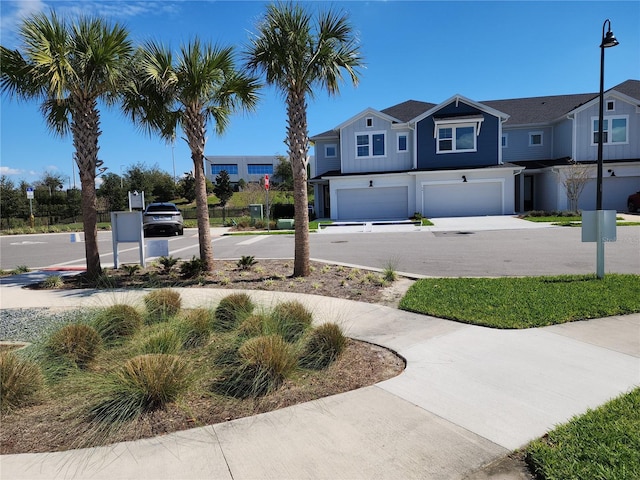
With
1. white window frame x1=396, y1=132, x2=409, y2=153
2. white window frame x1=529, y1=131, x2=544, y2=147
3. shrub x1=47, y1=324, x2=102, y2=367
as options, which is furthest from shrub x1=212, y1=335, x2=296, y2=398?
white window frame x1=529, y1=131, x2=544, y2=147

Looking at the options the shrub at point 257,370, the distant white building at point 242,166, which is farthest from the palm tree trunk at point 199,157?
the distant white building at point 242,166

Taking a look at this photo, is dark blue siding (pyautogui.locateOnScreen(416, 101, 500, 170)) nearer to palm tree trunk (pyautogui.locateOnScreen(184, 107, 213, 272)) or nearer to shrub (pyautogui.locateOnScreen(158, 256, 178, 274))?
palm tree trunk (pyautogui.locateOnScreen(184, 107, 213, 272))

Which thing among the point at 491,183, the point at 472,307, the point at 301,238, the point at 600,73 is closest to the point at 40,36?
the point at 301,238

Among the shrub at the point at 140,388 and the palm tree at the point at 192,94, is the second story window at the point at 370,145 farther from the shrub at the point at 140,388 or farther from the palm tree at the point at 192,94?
the shrub at the point at 140,388

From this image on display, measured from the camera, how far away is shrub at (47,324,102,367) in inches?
181

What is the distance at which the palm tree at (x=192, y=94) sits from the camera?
959 centimetres

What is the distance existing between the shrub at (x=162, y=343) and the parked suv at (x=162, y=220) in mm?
21428

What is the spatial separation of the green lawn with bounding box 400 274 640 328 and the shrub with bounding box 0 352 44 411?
5.13 metres

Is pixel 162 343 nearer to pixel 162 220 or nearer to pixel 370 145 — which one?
pixel 162 220

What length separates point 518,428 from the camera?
132 inches

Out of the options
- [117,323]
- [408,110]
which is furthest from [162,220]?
[117,323]

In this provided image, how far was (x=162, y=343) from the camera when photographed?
4613 mm

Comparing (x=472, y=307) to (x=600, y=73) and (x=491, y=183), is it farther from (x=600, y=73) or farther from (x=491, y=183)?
(x=491, y=183)

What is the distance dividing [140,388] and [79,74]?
25.9 ft
